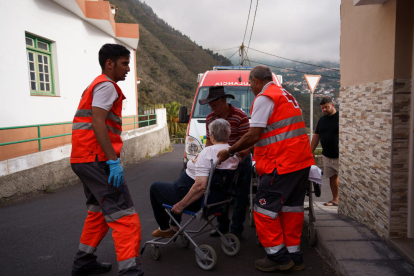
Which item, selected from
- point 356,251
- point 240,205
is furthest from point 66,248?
point 356,251

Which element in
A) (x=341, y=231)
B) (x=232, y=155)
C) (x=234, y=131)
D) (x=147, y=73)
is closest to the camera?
(x=232, y=155)

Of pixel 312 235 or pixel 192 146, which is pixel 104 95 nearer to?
pixel 312 235

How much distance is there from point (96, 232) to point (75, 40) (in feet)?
34.7

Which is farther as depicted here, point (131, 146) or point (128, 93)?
point (128, 93)

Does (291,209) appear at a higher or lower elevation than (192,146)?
lower

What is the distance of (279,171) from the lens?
131 inches

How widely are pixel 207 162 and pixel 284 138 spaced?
2.71 feet

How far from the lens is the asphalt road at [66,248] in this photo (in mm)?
3557

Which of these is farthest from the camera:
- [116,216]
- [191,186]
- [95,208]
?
[191,186]

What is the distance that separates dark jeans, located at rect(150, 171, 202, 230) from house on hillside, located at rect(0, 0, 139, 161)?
538 centimetres

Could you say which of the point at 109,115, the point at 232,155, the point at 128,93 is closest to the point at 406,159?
the point at 232,155

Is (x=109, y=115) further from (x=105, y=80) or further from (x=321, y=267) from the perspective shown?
(x=321, y=267)

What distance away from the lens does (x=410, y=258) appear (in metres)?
3.20

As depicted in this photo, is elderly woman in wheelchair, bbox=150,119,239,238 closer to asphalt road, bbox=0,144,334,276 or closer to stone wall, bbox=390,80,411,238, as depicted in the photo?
asphalt road, bbox=0,144,334,276
